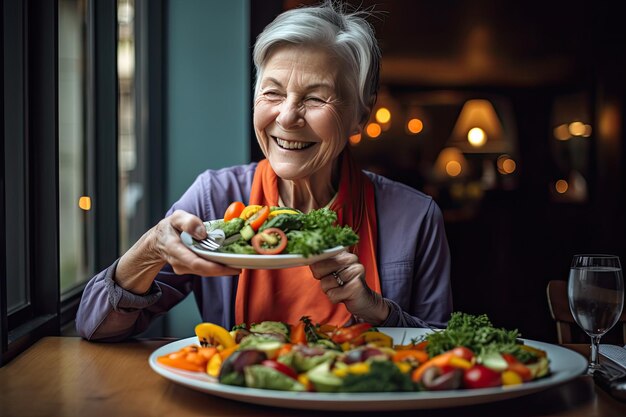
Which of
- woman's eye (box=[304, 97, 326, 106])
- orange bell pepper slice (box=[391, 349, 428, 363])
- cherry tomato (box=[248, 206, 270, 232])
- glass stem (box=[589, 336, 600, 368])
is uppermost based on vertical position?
woman's eye (box=[304, 97, 326, 106])

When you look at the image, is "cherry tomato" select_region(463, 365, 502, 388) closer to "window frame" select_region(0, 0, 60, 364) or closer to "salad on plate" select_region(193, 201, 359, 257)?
"salad on plate" select_region(193, 201, 359, 257)

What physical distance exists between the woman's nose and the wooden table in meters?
0.67

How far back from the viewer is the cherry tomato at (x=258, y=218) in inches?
60.0

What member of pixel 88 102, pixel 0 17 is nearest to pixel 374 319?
pixel 0 17

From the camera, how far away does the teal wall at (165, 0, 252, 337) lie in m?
3.42

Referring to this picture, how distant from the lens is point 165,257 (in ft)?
4.99

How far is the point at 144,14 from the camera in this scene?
3.57 metres

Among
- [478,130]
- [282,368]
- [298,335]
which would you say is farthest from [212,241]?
[478,130]

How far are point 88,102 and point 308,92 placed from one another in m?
1.44

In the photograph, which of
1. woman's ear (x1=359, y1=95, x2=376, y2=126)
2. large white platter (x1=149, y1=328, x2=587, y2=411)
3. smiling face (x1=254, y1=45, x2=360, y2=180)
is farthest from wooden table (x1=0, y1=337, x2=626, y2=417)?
woman's ear (x1=359, y1=95, x2=376, y2=126)

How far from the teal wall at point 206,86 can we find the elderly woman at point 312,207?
1321mm

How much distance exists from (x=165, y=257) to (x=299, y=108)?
574 millimetres

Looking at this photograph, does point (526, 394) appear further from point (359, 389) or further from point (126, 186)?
point (126, 186)

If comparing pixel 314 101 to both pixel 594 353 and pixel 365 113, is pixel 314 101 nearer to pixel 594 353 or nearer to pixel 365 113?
pixel 365 113
